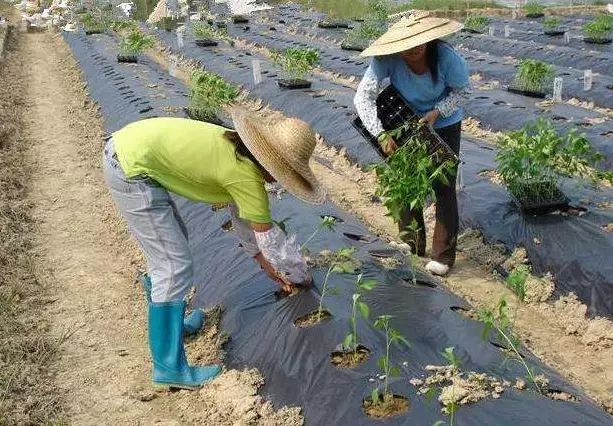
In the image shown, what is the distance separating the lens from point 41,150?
7.56 meters

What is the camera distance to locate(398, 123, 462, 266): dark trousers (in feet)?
13.4

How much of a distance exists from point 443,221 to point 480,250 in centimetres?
65

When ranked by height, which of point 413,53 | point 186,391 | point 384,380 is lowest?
point 186,391

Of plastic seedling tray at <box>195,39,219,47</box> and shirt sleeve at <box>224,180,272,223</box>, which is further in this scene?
plastic seedling tray at <box>195,39,219,47</box>

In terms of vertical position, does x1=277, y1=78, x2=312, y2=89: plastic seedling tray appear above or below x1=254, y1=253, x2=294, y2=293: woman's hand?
below

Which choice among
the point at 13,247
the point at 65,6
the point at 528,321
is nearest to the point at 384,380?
the point at 528,321

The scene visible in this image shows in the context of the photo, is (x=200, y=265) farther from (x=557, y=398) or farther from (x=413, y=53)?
(x=557, y=398)

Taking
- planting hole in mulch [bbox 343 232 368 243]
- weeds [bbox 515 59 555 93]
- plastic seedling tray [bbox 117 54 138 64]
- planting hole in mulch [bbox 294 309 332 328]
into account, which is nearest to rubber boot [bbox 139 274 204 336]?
planting hole in mulch [bbox 294 309 332 328]

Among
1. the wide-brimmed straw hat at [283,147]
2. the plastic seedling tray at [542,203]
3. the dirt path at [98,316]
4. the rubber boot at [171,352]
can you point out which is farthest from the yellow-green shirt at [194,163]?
the plastic seedling tray at [542,203]

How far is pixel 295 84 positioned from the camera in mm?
9086

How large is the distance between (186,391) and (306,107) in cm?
561

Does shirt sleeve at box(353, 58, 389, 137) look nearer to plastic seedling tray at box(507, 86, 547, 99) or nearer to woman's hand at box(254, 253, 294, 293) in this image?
woman's hand at box(254, 253, 294, 293)

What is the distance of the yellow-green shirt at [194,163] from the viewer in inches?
109

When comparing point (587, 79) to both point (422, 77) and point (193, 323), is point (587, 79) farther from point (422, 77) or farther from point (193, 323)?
point (193, 323)
